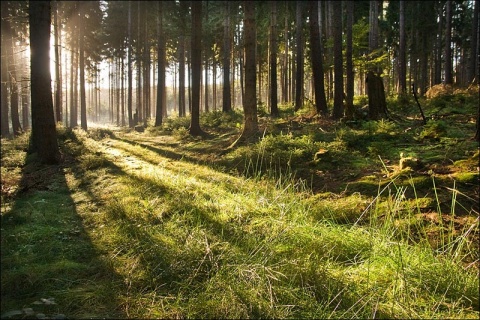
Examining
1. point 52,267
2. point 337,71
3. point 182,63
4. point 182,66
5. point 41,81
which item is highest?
point 182,63

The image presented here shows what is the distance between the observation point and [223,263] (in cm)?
331

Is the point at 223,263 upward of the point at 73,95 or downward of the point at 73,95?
downward

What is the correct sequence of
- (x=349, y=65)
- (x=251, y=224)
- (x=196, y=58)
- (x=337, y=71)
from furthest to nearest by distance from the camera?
(x=196, y=58)
(x=349, y=65)
(x=337, y=71)
(x=251, y=224)

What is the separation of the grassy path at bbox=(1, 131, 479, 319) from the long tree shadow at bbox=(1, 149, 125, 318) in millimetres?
13

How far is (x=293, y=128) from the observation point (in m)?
11.5

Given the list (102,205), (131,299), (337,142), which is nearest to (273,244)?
(131,299)

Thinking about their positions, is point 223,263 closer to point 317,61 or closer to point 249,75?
point 249,75

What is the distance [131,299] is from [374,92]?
983 centimetres

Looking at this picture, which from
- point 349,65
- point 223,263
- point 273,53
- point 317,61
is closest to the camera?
point 223,263

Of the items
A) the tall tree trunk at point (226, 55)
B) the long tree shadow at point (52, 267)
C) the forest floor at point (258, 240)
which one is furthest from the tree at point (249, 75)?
the tall tree trunk at point (226, 55)

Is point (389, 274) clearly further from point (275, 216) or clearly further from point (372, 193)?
point (372, 193)

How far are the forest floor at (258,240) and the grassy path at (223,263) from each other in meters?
0.02

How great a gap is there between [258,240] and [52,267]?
2.17 metres

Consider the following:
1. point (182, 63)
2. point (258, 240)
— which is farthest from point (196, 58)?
point (258, 240)
